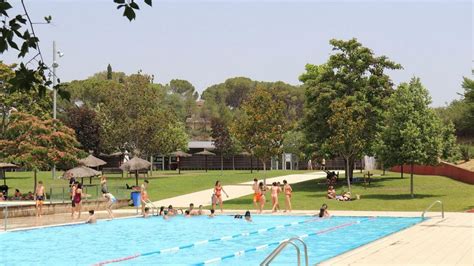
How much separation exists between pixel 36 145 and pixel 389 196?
20.4m

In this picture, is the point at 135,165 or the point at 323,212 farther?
the point at 135,165

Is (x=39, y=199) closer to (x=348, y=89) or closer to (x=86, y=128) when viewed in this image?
(x=348, y=89)

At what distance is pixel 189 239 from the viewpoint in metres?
25.4

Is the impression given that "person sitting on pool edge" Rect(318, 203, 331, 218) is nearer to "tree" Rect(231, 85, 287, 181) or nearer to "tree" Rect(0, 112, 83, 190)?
"tree" Rect(231, 85, 287, 181)

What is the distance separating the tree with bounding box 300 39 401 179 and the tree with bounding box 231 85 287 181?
6.59 meters

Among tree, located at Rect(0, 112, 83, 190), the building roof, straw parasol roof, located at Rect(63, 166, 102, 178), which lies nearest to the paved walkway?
straw parasol roof, located at Rect(63, 166, 102, 178)

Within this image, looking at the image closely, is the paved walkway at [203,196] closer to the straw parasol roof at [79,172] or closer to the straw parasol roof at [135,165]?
the straw parasol roof at [135,165]

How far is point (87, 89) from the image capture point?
10712 cm

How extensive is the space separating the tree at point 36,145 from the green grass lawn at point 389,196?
9.92 meters

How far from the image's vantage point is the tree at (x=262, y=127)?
137ft

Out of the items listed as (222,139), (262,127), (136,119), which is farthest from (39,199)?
(222,139)

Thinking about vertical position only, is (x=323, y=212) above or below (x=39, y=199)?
below

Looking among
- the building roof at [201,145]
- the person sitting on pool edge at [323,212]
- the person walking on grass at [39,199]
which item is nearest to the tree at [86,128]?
the building roof at [201,145]

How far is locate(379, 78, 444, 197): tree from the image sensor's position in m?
38.3
